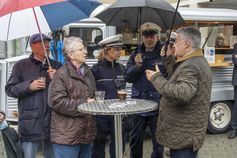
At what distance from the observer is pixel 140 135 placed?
4.93m

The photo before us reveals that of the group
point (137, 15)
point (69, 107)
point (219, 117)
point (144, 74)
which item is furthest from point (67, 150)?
point (219, 117)

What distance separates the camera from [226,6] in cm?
1184

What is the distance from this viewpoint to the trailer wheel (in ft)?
24.5

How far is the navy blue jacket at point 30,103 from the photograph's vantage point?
4.07 meters

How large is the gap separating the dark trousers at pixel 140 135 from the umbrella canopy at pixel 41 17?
133 cm

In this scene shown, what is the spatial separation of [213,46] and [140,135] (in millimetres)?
2994

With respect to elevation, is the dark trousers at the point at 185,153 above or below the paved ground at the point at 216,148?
above

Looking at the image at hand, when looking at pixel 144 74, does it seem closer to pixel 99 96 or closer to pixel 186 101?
pixel 99 96

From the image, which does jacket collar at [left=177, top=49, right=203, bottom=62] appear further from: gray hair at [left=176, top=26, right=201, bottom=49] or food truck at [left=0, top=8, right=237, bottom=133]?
food truck at [left=0, top=8, right=237, bottom=133]

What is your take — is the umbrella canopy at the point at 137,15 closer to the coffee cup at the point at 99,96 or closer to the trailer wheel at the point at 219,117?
the coffee cup at the point at 99,96

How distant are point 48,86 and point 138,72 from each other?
1.05 meters

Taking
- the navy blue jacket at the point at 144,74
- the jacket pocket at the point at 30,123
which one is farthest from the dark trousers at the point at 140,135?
the jacket pocket at the point at 30,123

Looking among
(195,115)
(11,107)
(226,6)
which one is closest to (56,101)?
(195,115)

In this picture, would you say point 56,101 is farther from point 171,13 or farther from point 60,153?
point 171,13
